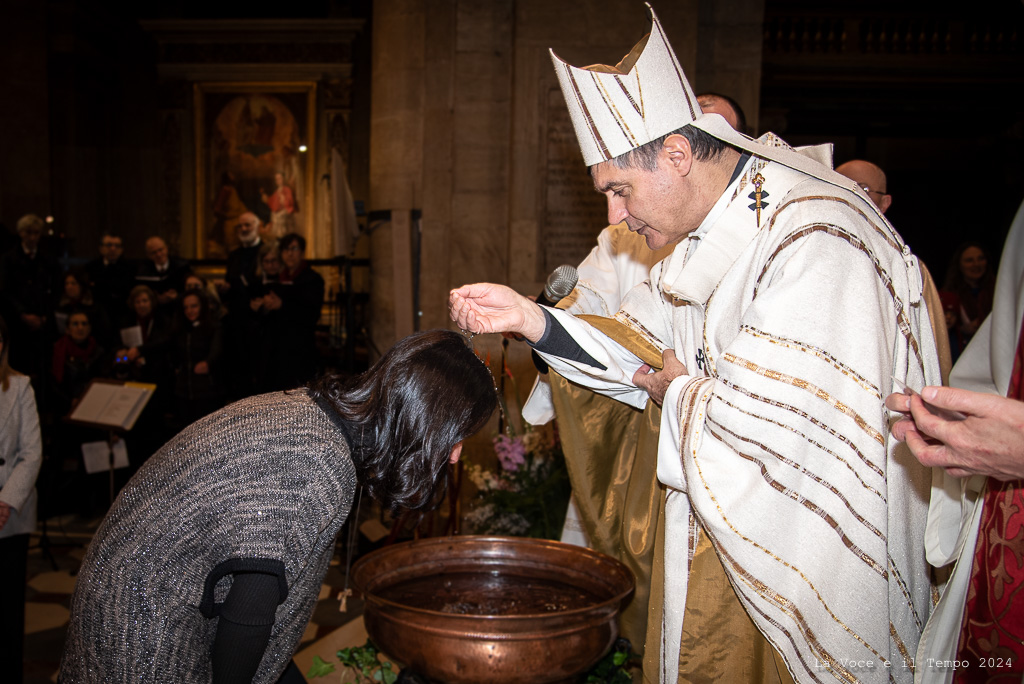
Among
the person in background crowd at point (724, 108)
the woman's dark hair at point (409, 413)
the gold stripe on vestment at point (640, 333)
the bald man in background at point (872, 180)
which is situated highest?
the person in background crowd at point (724, 108)

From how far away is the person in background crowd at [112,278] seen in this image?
694 cm

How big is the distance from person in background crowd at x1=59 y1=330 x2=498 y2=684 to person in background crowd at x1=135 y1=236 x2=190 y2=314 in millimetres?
5699

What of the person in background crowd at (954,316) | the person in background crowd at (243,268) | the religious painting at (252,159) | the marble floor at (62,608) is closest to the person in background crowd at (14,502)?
the marble floor at (62,608)

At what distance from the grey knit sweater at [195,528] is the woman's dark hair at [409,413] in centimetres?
6

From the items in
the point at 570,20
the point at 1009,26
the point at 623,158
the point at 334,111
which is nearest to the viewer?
the point at 623,158

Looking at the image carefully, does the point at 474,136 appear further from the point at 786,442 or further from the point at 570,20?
the point at 786,442

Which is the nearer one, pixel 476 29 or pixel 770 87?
pixel 476 29

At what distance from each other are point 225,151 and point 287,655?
11849mm

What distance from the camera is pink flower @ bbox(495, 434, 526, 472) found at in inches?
155

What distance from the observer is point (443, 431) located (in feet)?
5.33

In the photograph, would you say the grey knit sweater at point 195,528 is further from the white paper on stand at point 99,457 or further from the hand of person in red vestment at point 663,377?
the white paper on stand at point 99,457

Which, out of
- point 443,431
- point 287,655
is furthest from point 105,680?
point 443,431

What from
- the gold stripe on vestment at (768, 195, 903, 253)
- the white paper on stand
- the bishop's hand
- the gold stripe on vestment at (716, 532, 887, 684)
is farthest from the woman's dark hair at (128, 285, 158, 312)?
the gold stripe on vestment at (716, 532, 887, 684)

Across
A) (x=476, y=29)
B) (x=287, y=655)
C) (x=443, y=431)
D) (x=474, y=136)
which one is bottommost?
(x=287, y=655)
